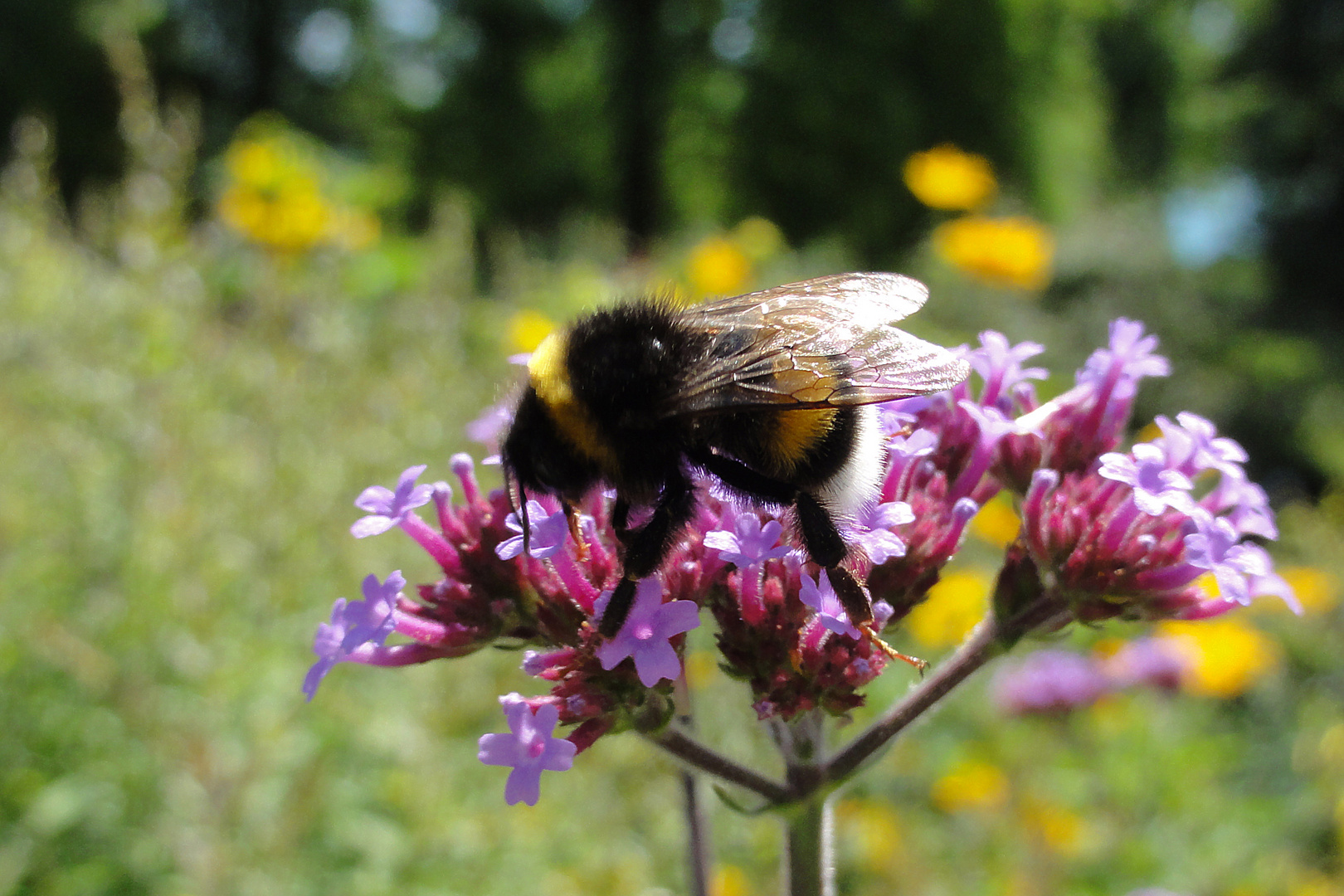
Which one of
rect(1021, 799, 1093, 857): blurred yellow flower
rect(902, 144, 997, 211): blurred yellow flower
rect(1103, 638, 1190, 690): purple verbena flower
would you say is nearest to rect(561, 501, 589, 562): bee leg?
rect(1021, 799, 1093, 857): blurred yellow flower

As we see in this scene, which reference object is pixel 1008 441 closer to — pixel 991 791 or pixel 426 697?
pixel 426 697

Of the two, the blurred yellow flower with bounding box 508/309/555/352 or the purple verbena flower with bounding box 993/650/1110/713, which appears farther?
the blurred yellow flower with bounding box 508/309/555/352

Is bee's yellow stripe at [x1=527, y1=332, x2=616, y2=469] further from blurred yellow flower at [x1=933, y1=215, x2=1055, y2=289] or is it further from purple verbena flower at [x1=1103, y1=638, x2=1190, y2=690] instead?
blurred yellow flower at [x1=933, y1=215, x2=1055, y2=289]

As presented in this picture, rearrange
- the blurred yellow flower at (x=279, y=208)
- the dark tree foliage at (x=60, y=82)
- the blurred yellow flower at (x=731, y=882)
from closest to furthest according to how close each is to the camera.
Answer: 1. the blurred yellow flower at (x=731, y=882)
2. the blurred yellow flower at (x=279, y=208)
3. the dark tree foliage at (x=60, y=82)

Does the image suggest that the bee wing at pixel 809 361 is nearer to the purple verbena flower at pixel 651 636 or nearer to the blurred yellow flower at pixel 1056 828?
the purple verbena flower at pixel 651 636

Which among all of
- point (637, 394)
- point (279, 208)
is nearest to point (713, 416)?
point (637, 394)

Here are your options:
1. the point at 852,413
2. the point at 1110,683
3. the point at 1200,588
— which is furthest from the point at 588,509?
the point at 1110,683

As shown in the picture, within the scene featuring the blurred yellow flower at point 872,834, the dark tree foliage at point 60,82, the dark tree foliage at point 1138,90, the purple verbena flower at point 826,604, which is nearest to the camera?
the purple verbena flower at point 826,604

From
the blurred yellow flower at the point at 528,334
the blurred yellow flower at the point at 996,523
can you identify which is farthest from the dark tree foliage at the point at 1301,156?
the blurred yellow flower at the point at 528,334
